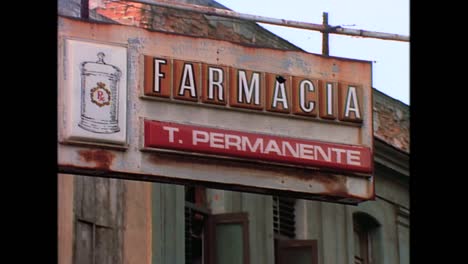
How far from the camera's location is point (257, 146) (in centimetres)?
2048

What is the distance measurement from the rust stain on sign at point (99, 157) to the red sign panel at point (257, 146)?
53 centimetres

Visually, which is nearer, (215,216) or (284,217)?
(215,216)

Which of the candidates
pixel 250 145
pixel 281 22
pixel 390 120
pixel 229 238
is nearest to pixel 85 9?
pixel 281 22

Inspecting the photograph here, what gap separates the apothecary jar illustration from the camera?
1952cm

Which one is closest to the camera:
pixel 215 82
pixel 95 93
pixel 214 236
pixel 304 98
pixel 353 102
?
pixel 95 93

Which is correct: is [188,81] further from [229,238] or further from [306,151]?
[229,238]

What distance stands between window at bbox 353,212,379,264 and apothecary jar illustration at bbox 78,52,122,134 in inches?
380

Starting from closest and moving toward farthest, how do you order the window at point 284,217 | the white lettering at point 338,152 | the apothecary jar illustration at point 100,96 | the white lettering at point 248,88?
the apothecary jar illustration at point 100,96 < the white lettering at point 248,88 < the white lettering at point 338,152 < the window at point 284,217

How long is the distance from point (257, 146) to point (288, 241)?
5.47 m

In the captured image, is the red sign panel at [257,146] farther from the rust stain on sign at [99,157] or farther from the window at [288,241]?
the window at [288,241]

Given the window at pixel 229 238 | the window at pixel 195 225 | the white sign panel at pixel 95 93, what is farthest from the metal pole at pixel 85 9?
the window at pixel 229 238

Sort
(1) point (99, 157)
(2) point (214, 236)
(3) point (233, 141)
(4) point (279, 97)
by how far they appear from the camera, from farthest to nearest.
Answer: (2) point (214, 236), (4) point (279, 97), (3) point (233, 141), (1) point (99, 157)

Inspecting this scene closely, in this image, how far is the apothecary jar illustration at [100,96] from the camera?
19.5 metres
